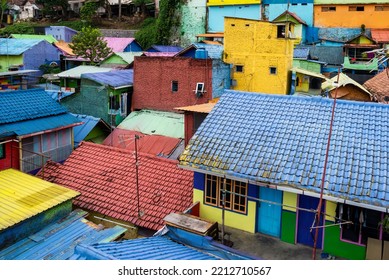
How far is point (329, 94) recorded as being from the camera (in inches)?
870

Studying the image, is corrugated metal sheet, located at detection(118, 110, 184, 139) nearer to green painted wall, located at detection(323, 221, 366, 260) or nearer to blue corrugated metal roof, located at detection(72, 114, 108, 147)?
blue corrugated metal roof, located at detection(72, 114, 108, 147)

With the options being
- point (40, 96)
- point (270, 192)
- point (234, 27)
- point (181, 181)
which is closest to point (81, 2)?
point (234, 27)

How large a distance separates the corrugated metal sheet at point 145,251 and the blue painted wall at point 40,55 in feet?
101

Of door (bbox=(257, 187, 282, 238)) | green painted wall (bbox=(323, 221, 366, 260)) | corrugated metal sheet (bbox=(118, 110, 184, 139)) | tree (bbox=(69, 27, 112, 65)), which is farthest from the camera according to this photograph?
tree (bbox=(69, 27, 112, 65))

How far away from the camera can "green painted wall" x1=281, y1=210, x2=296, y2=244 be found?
10500 millimetres

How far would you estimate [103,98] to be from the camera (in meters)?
24.0

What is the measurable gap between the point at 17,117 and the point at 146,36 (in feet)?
109

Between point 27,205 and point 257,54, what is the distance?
16.5 meters

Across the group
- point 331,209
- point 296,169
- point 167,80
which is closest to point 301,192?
point 296,169

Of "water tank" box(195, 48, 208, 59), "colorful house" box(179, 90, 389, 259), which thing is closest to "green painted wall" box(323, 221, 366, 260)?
"colorful house" box(179, 90, 389, 259)

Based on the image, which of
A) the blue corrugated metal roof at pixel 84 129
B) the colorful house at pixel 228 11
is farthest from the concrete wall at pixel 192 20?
the blue corrugated metal roof at pixel 84 129

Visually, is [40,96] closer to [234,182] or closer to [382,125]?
[234,182]

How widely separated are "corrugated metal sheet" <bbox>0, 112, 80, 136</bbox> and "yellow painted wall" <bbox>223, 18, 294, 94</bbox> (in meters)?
11.0

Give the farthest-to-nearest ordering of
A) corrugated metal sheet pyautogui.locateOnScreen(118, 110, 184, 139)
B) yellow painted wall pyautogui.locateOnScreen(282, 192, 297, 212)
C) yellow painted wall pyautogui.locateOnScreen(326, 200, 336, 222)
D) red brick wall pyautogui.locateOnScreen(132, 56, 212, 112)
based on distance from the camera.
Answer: red brick wall pyautogui.locateOnScreen(132, 56, 212, 112) → corrugated metal sheet pyautogui.locateOnScreen(118, 110, 184, 139) → yellow painted wall pyautogui.locateOnScreen(282, 192, 297, 212) → yellow painted wall pyautogui.locateOnScreen(326, 200, 336, 222)
